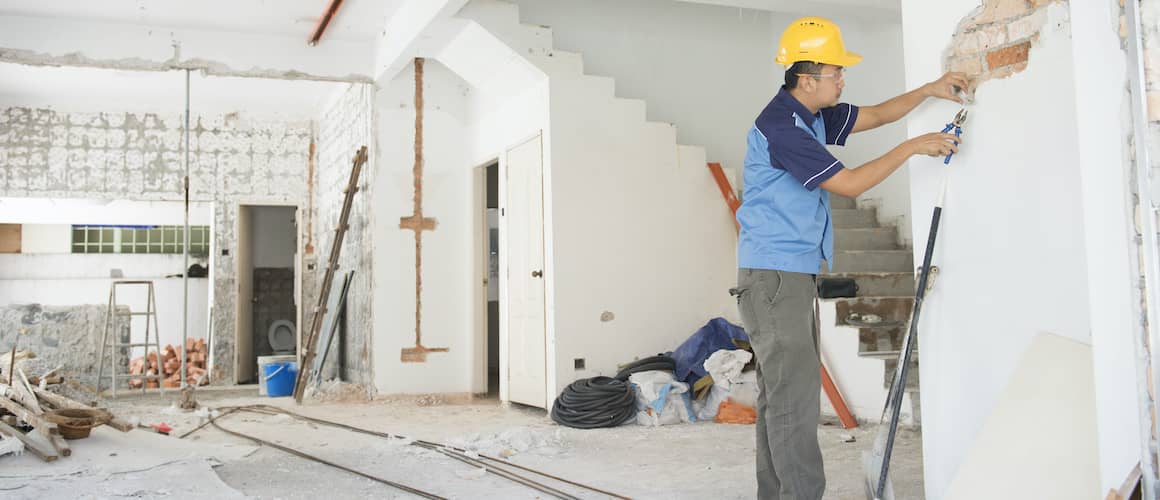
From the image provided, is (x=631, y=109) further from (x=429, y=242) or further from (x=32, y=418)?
(x=32, y=418)

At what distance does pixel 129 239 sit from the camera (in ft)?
44.6

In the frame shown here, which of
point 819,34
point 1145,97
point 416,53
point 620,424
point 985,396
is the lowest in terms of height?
point 620,424

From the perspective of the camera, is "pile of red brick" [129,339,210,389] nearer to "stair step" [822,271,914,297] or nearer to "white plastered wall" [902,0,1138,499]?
"stair step" [822,271,914,297]

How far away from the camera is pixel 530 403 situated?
6.32 meters

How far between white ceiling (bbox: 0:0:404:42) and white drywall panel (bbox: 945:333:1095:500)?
517 cm

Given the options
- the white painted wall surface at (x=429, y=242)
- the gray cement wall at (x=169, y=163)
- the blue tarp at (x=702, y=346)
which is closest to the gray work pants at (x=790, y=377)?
the blue tarp at (x=702, y=346)

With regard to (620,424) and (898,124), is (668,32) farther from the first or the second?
(620,424)

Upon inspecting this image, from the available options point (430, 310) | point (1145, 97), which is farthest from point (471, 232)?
point (1145, 97)

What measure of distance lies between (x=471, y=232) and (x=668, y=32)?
2.29 meters

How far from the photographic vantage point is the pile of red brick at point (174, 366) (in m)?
9.49

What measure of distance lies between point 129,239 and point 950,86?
13631 mm

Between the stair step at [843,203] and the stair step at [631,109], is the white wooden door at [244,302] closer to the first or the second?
the stair step at [631,109]

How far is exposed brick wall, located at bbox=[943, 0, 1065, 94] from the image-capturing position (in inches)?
97.7

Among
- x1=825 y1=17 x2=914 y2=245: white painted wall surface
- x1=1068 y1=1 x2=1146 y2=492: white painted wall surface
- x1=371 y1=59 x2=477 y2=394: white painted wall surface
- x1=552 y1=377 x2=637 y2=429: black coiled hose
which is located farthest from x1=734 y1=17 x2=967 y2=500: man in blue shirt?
x1=371 y1=59 x2=477 y2=394: white painted wall surface
